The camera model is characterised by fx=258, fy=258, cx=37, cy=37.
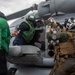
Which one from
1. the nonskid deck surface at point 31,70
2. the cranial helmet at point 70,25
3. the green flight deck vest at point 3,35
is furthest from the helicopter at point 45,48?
the cranial helmet at point 70,25

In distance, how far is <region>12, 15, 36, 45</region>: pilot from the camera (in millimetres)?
5918

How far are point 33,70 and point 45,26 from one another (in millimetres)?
1093

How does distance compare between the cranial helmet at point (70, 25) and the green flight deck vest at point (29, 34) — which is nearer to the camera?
the cranial helmet at point (70, 25)

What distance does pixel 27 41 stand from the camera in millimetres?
6023

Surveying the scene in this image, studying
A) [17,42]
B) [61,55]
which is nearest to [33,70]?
[17,42]

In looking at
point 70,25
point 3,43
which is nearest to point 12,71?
point 3,43

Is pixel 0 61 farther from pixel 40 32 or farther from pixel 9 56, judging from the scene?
pixel 40 32

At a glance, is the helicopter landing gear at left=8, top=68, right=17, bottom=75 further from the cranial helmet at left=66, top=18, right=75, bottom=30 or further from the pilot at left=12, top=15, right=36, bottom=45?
the cranial helmet at left=66, top=18, right=75, bottom=30

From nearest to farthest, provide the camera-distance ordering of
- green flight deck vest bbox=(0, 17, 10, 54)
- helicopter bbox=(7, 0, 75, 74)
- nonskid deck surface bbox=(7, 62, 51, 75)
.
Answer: green flight deck vest bbox=(0, 17, 10, 54)
helicopter bbox=(7, 0, 75, 74)
nonskid deck surface bbox=(7, 62, 51, 75)

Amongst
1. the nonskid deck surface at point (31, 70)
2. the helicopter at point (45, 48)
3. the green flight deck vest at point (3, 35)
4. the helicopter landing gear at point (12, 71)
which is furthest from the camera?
the helicopter landing gear at point (12, 71)

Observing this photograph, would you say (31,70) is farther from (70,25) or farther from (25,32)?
(70,25)

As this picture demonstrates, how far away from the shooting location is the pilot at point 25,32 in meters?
5.92

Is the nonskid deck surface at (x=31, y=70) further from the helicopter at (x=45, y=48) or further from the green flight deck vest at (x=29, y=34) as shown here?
the green flight deck vest at (x=29, y=34)

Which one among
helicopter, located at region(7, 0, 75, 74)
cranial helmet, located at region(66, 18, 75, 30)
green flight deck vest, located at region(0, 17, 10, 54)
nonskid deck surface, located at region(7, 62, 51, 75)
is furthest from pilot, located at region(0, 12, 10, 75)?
cranial helmet, located at region(66, 18, 75, 30)
